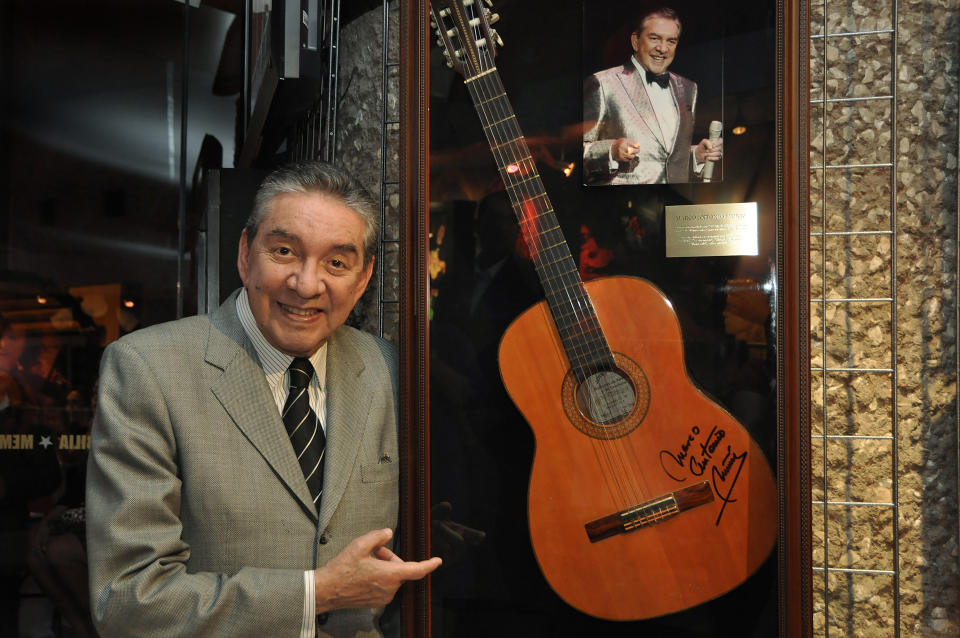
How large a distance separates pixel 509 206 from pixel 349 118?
1.90 feet

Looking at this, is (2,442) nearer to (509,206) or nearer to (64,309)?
(64,309)

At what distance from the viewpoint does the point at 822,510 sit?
53.5 inches

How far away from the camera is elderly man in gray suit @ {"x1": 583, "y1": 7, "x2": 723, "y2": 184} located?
3.90 feet

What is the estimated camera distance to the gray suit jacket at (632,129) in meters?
1.19

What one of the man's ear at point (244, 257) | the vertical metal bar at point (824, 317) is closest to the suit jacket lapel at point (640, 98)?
the vertical metal bar at point (824, 317)

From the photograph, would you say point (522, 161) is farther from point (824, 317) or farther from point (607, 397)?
point (824, 317)

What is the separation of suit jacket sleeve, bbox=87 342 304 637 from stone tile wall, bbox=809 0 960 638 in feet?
3.52

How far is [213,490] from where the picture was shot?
110 cm

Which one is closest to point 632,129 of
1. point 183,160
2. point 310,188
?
point 310,188

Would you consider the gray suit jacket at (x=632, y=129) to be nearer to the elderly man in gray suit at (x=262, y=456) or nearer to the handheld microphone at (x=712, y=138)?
the handheld microphone at (x=712, y=138)

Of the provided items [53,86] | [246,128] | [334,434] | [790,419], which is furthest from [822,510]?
[53,86]

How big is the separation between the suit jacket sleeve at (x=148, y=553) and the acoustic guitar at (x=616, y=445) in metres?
0.49

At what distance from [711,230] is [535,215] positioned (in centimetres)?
32
